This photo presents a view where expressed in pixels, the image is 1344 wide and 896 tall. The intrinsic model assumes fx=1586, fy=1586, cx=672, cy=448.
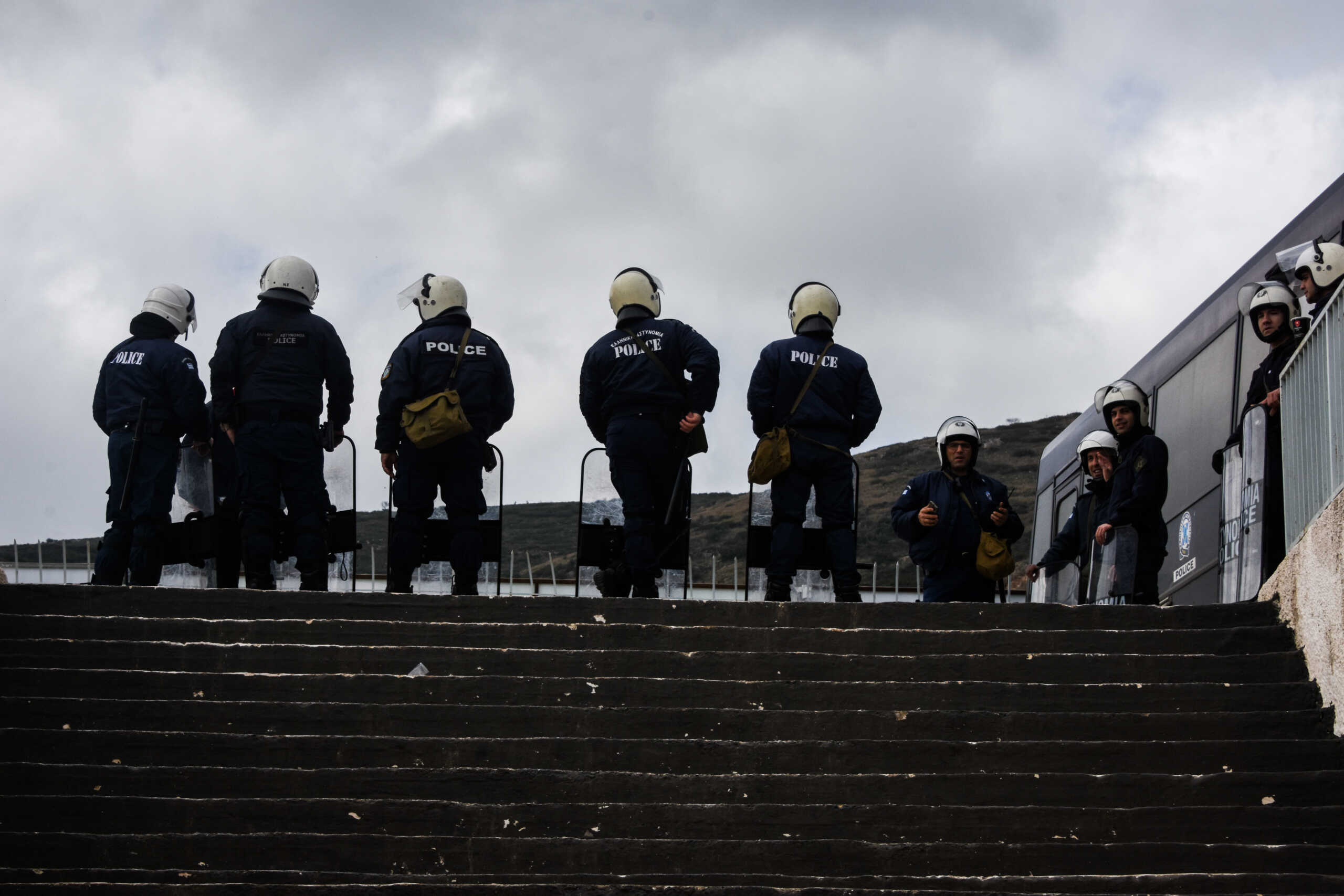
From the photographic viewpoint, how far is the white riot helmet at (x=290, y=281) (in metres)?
9.83

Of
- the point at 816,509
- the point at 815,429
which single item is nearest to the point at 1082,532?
the point at 816,509

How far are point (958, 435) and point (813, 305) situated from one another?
1227 millimetres

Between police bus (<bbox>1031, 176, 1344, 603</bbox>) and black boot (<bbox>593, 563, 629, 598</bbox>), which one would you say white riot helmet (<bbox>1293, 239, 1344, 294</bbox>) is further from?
black boot (<bbox>593, 563, 629, 598</bbox>)

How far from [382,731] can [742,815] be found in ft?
5.30

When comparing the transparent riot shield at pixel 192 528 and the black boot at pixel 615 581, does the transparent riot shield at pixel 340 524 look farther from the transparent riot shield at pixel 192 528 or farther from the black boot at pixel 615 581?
the black boot at pixel 615 581

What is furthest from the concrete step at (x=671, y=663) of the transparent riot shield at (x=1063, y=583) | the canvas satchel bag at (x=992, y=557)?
the transparent riot shield at (x=1063, y=583)

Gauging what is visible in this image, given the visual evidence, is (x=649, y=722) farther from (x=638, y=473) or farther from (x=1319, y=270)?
(x=1319, y=270)

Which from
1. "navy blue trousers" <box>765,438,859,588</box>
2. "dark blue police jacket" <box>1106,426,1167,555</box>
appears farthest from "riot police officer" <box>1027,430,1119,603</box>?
"navy blue trousers" <box>765,438,859,588</box>

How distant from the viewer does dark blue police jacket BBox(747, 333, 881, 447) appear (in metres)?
9.64

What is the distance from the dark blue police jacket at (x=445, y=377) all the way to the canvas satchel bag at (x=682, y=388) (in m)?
0.89

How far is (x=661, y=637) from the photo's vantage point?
7445mm

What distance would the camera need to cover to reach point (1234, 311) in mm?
11719

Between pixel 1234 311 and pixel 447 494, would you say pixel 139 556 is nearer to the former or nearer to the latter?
pixel 447 494

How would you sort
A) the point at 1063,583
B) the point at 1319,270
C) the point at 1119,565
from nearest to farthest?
the point at 1319,270 → the point at 1119,565 → the point at 1063,583
